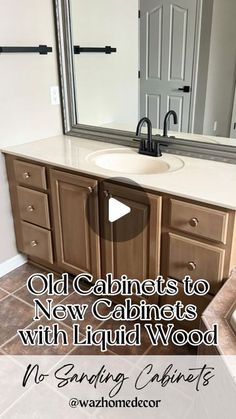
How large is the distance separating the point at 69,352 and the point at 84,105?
1.58 m

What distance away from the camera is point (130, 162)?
2193 mm

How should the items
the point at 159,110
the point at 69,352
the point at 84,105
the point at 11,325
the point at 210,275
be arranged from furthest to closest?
the point at 84,105 → the point at 159,110 → the point at 11,325 → the point at 69,352 → the point at 210,275

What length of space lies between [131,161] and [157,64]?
58 centimetres

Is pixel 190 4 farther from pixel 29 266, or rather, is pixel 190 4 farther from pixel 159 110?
pixel 29 266

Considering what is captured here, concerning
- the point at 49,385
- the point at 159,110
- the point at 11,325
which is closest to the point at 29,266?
the point at 11,325

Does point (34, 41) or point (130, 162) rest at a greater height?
point (34, 41)

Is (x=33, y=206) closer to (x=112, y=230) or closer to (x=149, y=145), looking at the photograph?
(x=112, y=230)

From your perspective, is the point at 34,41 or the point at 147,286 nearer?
the point at 147,286

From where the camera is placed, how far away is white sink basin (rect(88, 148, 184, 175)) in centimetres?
205

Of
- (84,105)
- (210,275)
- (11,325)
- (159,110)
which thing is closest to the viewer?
(210,275)

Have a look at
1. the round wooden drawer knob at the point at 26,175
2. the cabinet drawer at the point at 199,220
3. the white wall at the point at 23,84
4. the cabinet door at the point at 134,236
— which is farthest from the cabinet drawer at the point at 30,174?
the cabinet drawer at the point at 199,220

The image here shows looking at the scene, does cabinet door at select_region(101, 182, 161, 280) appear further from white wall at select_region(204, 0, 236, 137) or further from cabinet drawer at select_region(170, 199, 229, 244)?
white wall at select_region(204, 0, 236, 137)

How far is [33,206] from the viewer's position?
89.5 inches

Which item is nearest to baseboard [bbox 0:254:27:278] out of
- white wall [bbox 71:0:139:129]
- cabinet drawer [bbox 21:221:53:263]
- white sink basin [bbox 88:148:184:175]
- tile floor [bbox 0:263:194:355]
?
tile floor [bbox 0:263:194:355]
